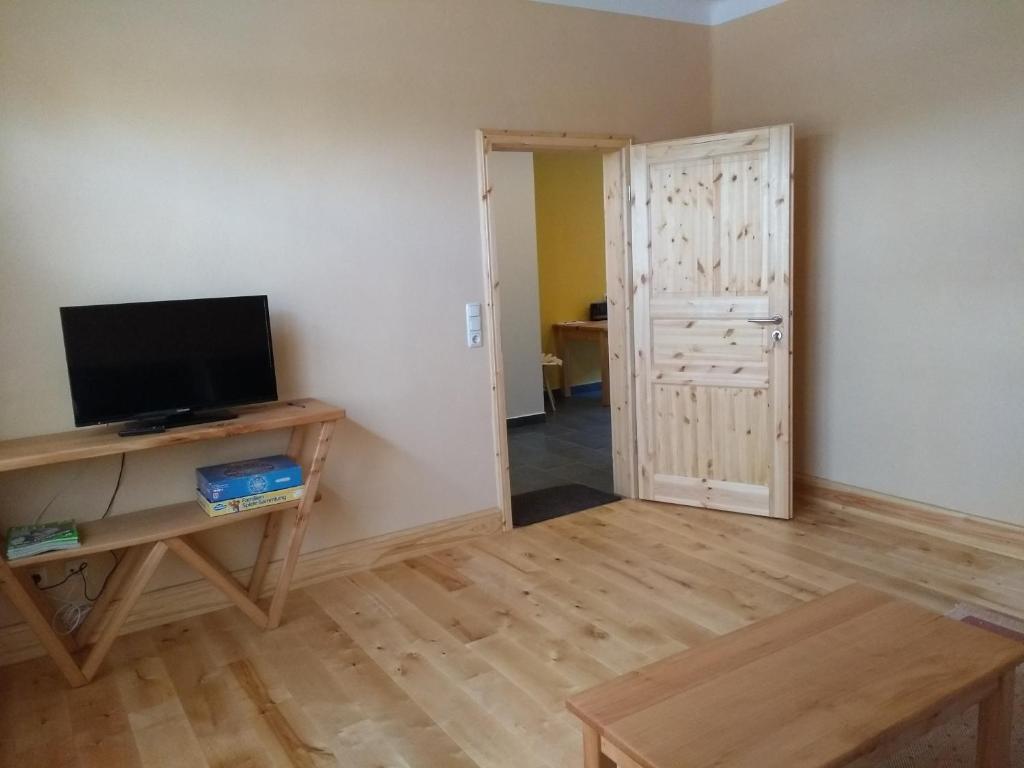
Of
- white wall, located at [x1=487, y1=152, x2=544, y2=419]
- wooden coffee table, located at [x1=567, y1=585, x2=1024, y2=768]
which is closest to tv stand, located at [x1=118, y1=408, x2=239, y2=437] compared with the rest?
wooden coffee table, located at [x1=567, y1=585, x2=1024, y2=768]

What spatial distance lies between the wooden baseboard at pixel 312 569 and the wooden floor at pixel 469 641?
0.06 m

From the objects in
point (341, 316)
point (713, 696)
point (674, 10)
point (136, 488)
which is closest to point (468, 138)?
point (341, 316)

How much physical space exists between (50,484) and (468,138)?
7.99ft

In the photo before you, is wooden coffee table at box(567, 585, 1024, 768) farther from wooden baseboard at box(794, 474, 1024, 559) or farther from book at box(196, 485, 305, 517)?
wooden baseboard at box(794, 474, 1024, 559)

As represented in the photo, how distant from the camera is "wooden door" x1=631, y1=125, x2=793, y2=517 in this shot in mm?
3809

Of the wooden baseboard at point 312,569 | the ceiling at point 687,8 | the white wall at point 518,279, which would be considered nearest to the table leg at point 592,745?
the wooden baseboard at point 312,569

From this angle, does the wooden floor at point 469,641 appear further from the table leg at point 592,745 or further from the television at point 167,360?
the television at point 167,360

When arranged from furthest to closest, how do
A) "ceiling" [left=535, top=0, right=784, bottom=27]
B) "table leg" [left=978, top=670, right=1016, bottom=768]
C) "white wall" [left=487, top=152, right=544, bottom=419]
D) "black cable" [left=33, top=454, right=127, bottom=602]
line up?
"white wall" [left=487, top=152, right=544, bottom=419], "ceiling" [left=535, top=0, right=784, bottom=27], "black cable" [left=33, top=454, right=127, bottom=602], "table leg" [left=978, top=670, right=1016, bottom=768]

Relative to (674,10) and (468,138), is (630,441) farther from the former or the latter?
(674,10)

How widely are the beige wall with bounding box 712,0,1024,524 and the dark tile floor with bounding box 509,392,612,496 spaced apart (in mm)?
1447

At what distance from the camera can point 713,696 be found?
1660 millimetres

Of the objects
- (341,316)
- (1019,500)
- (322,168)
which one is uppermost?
(322,168)

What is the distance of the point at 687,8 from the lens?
14.4ft

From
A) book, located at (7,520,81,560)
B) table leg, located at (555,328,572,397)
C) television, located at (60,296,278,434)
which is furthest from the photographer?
table leg, located at (555,328,572,397)
